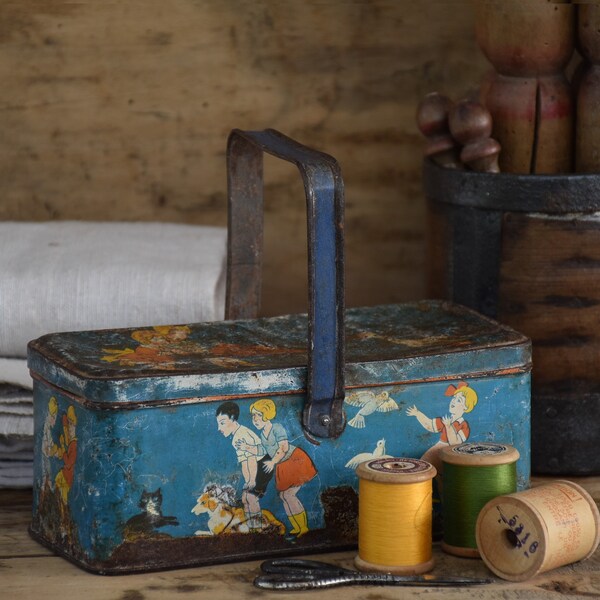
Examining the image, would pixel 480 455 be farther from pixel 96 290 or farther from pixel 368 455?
pixel 96 290

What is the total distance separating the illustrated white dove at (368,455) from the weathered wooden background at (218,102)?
0.58 m

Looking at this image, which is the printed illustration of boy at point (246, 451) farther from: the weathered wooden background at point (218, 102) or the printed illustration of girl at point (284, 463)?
the weathered wooden background at point (218, 102)

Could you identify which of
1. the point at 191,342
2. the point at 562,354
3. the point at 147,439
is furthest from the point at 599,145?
the point at 147,439

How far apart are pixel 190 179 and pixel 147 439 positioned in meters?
0.70

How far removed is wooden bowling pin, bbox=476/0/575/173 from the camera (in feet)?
5.08

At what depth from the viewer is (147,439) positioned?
1.24 m

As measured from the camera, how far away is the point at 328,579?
123 centimetres

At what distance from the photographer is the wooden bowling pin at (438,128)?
159 cm

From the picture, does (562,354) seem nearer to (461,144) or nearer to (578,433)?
(578,433)

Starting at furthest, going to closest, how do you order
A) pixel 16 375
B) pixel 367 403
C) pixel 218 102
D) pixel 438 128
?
pixel 218 102, pixel 438 128, pixel 16 375, pixel 367 403

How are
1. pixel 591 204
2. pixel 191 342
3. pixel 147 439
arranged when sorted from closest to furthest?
pixel 147 439 → pixel 191 342 → pixel 591 204

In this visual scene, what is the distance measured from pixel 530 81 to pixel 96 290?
0.59 meters

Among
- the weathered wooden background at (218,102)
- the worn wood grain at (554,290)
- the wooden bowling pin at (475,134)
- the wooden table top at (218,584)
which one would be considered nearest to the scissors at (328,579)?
the wooden table top at (218,584)

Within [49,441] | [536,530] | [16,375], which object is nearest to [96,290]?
[16,375]
